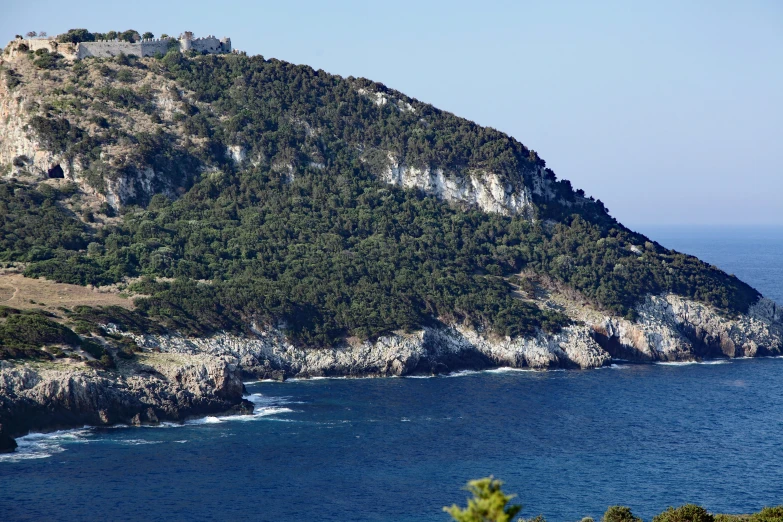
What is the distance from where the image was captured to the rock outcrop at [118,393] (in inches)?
3265

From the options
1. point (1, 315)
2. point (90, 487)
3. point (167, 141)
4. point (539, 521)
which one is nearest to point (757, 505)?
point (539, 521)

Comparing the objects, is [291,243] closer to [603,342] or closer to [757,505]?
[603,342]

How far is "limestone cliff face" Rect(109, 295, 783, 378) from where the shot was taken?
106500mm

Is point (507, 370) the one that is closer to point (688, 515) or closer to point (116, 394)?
point (116, 394)

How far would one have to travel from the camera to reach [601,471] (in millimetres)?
77062

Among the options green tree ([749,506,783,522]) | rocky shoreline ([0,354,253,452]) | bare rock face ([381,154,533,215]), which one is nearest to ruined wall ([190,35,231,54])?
bare rock face ([381,154,533,215])

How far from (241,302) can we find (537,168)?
162ft

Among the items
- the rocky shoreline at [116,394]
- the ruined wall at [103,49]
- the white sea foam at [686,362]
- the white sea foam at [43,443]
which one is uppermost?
the ruined wall at [103,49]

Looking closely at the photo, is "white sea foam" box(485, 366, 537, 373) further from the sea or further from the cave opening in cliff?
the cave opening in cliff

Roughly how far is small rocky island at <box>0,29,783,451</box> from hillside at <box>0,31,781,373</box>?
297 millimetres

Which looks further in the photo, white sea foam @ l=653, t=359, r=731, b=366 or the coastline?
white sea foam @ l=653, t=359, r=731, b=366

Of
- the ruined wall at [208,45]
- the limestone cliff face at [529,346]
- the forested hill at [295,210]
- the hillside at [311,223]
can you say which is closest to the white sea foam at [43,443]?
the limestone cliff face at [529,346]

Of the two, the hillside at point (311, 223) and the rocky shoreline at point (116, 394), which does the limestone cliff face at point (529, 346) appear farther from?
the rocky shoreline at point (116, 394)

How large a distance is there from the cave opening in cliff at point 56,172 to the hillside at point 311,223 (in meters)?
0.17
